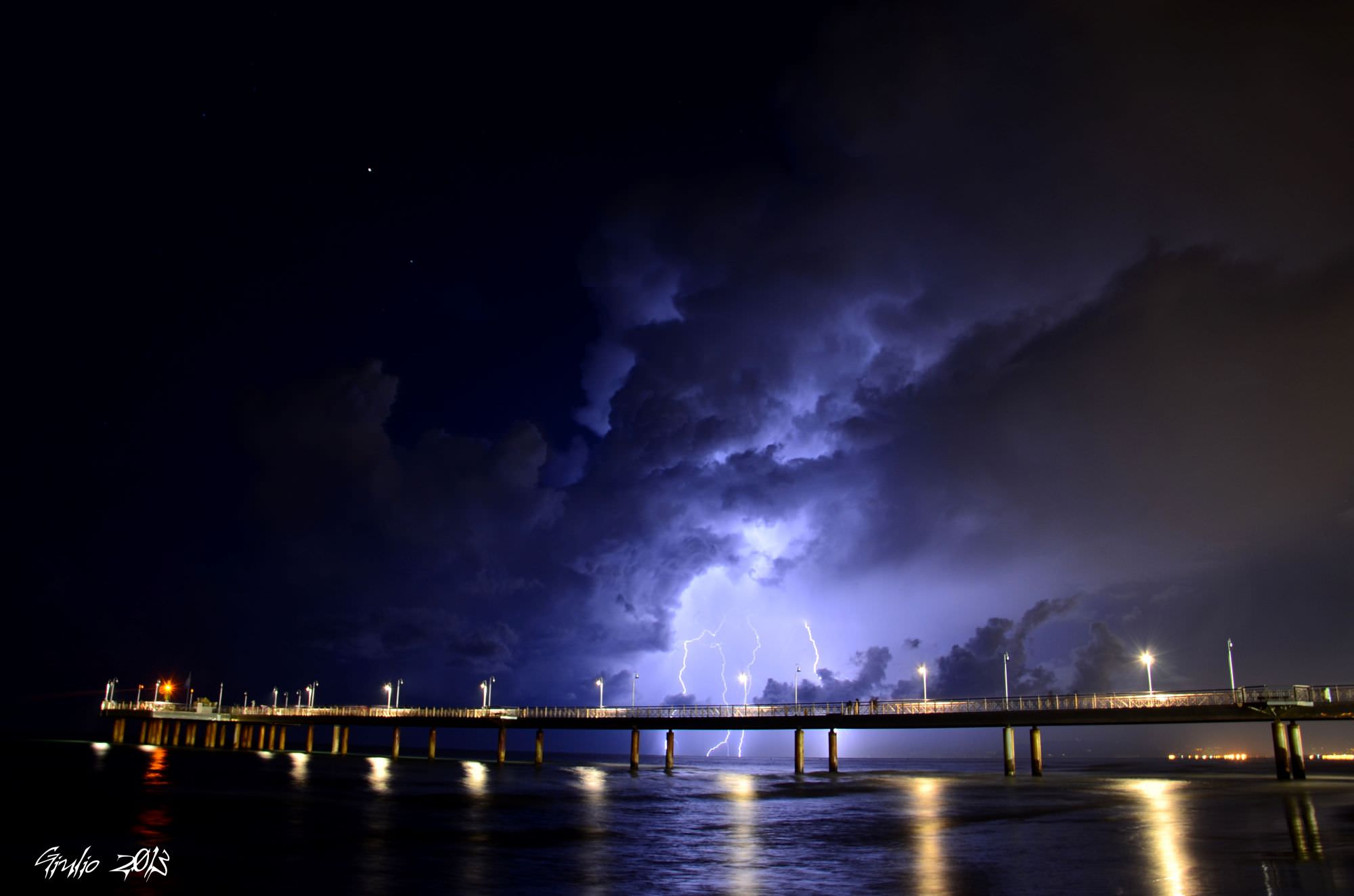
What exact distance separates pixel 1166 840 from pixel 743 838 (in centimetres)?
1690

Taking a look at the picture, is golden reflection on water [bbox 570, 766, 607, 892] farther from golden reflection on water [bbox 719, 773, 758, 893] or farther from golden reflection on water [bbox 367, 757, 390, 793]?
golden reflection on water [bbox 367, 757, 390, 793]

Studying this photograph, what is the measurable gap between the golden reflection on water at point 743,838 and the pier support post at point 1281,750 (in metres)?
45.1

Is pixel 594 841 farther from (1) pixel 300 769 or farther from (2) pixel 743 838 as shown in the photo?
(1) pixel 300 769

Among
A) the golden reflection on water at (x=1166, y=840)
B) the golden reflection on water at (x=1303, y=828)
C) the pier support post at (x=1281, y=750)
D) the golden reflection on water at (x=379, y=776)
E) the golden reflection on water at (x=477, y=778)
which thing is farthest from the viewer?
the pier support post at (x=1281, y=750)

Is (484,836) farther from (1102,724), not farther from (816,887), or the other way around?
(1102,724)

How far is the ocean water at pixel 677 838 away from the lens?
2695 centimetres

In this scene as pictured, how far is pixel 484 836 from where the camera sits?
39375 mm

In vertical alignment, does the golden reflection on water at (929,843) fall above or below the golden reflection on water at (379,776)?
above

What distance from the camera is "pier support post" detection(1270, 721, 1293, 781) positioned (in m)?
78.6

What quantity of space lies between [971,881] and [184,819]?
35927 millimetres

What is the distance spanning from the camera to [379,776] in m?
90.8

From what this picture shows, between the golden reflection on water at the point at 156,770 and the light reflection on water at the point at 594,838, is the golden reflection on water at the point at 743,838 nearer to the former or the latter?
the light reflection on water at the point at 594,838

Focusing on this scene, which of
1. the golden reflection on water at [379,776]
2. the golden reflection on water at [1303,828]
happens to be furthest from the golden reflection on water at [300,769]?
the golden reflection on water at [1303,828]

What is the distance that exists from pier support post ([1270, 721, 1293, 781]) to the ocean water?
16.0 feet
